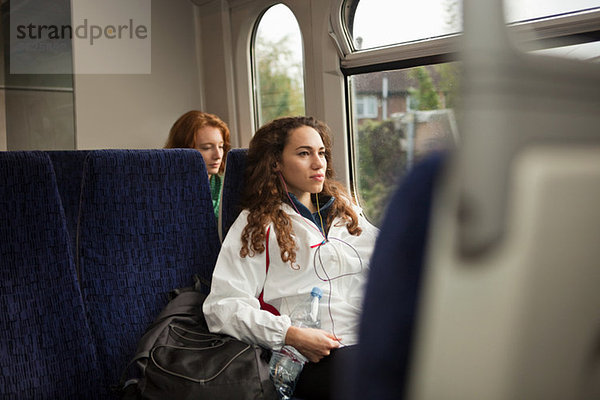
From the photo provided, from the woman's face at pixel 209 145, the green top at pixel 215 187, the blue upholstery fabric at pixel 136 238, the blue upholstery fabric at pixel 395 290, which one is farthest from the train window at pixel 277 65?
the blue upholstery fabric at pixel 395 290

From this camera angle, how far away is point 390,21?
2.96 meters

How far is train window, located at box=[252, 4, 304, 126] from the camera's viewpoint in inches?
142

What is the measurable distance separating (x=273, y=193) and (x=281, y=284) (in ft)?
1.07

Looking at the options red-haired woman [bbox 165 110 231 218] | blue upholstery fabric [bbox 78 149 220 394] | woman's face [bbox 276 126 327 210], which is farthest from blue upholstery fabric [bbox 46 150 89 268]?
red-haired woman [bbox 165 110 231 218]

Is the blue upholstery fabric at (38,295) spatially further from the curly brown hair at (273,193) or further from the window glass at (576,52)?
the window glass at (576,52)

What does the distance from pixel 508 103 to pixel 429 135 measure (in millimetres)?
103

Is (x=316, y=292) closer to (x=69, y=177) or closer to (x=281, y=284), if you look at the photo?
(x=281, y=284)

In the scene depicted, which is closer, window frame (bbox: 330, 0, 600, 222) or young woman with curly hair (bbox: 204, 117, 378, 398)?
young woman with curly hair (bbox: 204, 117, 378, 398)

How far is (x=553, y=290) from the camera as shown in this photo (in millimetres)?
358

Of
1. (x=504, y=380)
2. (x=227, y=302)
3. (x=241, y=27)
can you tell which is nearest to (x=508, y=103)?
(x=504, y=380)

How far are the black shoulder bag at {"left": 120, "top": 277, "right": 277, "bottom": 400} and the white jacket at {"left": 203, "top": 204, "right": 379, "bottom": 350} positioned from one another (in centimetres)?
6

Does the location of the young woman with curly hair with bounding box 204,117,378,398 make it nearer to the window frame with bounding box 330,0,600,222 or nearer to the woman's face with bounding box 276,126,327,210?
the woman's face with bounding box 276,126,327,210

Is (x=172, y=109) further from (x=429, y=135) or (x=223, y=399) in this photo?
(x=429, y=135)

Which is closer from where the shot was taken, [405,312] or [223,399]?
[405,312]
